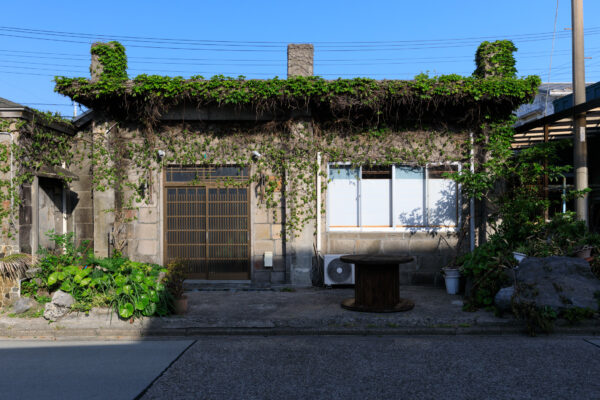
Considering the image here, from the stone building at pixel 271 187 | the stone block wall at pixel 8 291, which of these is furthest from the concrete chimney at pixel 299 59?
the stone block wall at pixel 8 291

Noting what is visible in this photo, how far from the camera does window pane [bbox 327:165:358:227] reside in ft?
33.0

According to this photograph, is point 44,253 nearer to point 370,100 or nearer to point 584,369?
point 370,100

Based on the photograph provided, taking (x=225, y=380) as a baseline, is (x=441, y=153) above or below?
above

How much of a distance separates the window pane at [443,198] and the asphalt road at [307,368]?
4043 mm

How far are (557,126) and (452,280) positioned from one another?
4745 millimetres

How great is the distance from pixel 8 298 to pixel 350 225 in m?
6.66

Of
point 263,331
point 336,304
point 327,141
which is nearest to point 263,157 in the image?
point 327,141

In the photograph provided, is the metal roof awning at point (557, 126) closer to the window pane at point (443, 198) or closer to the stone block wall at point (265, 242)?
the window pane at point (443, 198)

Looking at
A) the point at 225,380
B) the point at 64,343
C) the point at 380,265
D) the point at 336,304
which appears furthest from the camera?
the point at 336,304

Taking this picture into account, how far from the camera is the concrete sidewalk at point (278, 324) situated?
646cm

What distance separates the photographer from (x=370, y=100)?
30.7ft

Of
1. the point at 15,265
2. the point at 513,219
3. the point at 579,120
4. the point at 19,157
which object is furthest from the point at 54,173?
the point at 579,120

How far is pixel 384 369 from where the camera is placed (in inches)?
191

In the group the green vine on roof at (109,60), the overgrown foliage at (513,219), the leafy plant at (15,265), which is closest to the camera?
the leafy plant at (15,265)
